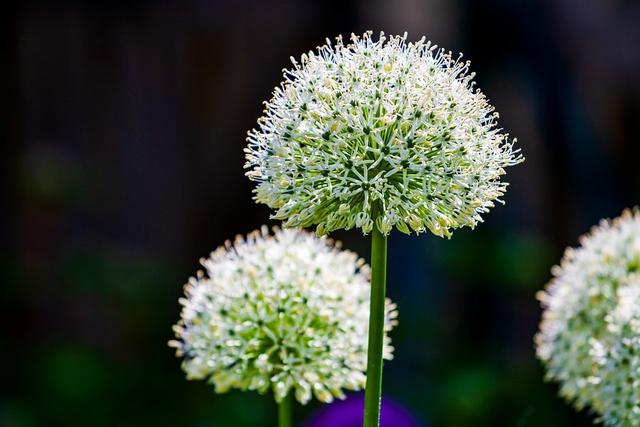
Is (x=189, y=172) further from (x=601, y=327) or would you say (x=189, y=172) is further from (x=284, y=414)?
(x=284, y=414)

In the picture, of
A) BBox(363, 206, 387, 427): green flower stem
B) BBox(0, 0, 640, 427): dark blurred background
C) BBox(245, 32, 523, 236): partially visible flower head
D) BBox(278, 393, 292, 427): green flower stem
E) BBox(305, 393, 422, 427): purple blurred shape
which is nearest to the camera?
BBox(363, 206, 387, 427): green flower stem

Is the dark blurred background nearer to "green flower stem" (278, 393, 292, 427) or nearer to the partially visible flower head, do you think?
"green flower stem" (278, 393, 292, 427)

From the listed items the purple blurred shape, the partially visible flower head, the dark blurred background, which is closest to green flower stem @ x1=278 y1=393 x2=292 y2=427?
the partially visible flower head

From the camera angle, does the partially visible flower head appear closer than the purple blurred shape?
Yes

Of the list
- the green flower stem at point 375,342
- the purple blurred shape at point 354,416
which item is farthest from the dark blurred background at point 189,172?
the green flower stem at point 375,342

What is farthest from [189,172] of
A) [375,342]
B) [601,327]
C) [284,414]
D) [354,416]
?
[375,342]

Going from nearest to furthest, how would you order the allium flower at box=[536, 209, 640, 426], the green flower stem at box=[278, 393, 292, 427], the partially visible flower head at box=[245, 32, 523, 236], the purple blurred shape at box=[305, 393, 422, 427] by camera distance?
the partially visible flower head at box=[245, 32, 523, 236] < the green flower stem at box=[278, 393, 292, 427] < the allium flower at box=[536, 209, 640, 426] < the purple blurred shape at box=[305, 393, 422, 427]

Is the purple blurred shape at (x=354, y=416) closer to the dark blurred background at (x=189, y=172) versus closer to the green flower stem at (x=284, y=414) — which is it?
the dark blurred background at (x=189, y=172)

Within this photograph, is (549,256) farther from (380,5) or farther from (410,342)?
(380,5)
